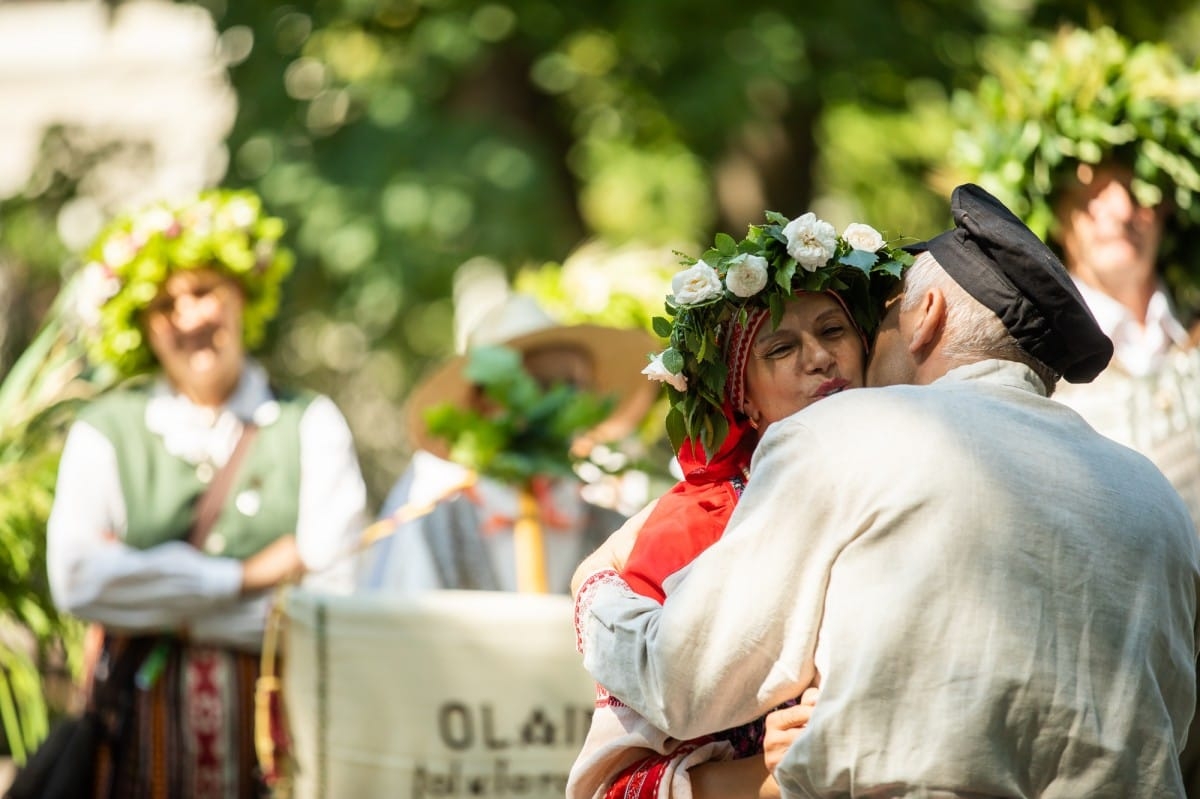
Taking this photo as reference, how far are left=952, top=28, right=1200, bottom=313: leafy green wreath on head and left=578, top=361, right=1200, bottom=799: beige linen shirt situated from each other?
2644 mm

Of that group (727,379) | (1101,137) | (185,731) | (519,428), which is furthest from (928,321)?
(185,731)

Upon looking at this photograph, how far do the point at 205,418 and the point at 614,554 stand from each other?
2977 millimetres

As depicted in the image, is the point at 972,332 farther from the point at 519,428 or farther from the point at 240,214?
the point at 240,214

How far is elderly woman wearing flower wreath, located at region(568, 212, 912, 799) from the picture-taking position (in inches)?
104

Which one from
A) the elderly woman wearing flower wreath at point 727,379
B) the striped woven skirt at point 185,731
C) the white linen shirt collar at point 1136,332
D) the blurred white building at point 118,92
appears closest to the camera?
the elderly woman wearing flower wreath at point 727,379

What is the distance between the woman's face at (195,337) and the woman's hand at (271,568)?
1.87 ft

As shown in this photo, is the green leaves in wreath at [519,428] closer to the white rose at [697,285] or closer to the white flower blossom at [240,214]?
the white flower blossom at [240,214]

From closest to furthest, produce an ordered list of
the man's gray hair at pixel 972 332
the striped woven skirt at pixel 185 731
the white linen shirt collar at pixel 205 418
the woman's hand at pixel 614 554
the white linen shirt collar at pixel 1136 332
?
1. the man's gray hair at pixel 972 332
2. the woman's hand at pixel 614 554
3. the white linen shirt collar at pixel 1136 332
4. the striped woven skirt at pixel 185 731
5. the white linen shirt collar at pixel 205 418

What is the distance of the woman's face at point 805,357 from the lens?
8.90ft

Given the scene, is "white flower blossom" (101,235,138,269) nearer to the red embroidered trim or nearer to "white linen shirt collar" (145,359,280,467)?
"white linen shirt collar" (145,359,280,467)

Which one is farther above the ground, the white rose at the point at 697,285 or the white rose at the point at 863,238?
the white rose at the point at 863,238

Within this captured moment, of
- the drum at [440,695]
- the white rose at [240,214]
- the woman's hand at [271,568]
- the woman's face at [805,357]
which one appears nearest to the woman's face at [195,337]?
the white rose at [240,214]

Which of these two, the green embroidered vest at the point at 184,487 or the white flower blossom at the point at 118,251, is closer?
the green embroidered vest at the point at 184,487

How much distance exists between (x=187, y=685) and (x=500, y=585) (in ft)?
3.48
